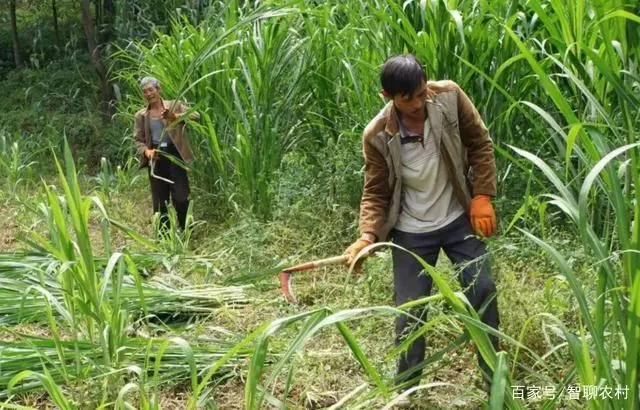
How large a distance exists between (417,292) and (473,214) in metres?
0.29

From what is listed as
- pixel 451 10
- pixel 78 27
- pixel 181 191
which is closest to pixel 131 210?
pixel 181 191

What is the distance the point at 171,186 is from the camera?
5.27m

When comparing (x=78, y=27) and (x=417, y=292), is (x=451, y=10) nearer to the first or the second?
(x=417, y=292)

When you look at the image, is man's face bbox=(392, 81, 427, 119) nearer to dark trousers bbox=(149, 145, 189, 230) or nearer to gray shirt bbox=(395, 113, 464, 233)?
gray shirt bbox=(395, 113, 464, 233)

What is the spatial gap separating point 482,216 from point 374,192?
0.34 meters

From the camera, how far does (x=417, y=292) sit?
2.41 meters

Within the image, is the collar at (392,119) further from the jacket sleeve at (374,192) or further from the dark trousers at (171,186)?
the dark trousers at (171,186)

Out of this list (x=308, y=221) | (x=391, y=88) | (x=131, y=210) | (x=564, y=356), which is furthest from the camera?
(x=131, y=210)

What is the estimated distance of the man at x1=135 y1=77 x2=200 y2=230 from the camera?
5.03 meters

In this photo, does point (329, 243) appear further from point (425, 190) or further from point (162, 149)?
point (162, 149)

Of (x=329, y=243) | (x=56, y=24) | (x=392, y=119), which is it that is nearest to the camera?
(x=392, y=119)

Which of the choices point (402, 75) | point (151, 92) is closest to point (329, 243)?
point (151, 92)

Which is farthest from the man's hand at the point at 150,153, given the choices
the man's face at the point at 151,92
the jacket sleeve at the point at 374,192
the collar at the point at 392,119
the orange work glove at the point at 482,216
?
the orange work glove at the point at 482,216

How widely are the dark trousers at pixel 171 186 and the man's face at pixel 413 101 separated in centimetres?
307
